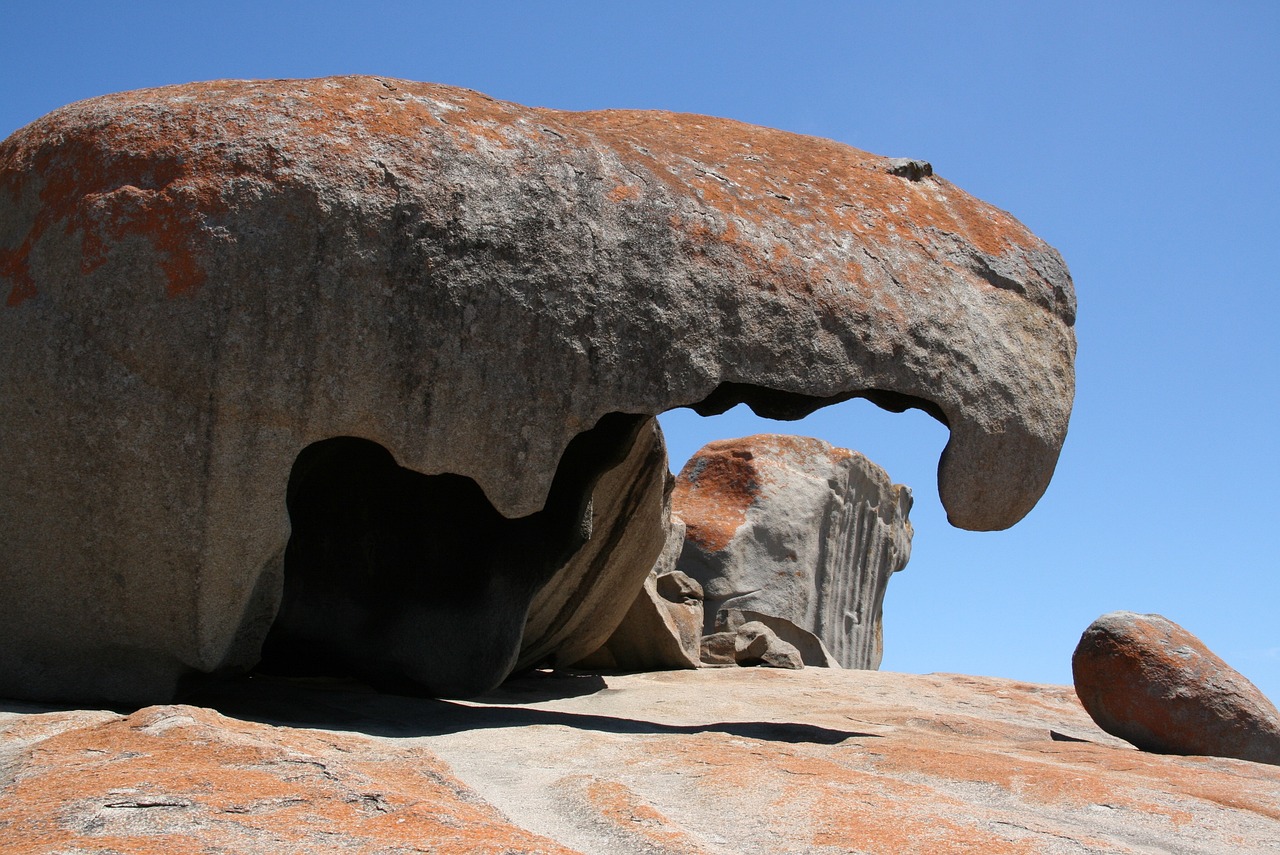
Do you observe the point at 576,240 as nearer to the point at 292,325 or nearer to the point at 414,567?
the point at 292,325

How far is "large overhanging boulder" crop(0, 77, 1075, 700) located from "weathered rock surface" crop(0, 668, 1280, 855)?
66 cm

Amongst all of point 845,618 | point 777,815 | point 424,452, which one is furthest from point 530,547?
point 845,618

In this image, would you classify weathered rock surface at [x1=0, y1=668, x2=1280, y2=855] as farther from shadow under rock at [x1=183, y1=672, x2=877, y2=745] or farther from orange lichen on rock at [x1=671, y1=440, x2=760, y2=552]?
orange lichen on rock at [x1=671, y1=440, x2=760, y2=552]

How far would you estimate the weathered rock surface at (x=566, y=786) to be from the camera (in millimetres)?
2416

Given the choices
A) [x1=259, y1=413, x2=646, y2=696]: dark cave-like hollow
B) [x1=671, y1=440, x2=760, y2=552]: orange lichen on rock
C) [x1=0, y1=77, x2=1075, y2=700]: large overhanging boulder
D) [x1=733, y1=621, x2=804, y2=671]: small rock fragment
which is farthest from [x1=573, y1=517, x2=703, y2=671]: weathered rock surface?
[x1=0, y1=77, x2=1075, y2=700]: large overhanging boulder

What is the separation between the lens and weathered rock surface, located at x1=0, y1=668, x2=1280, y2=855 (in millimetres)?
2416

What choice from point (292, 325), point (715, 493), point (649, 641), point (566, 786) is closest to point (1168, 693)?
point (649, 641)

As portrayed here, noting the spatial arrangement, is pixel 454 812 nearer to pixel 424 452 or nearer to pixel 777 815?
pixel 777 815

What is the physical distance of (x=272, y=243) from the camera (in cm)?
423

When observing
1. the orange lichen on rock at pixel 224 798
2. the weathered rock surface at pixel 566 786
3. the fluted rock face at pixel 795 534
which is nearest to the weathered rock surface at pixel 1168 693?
the weathered rock surface at pixel 566 786

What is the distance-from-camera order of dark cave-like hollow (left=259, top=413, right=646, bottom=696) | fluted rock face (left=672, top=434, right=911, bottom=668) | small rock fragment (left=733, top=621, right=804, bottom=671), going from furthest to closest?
1. fluted rock face (left=672, top=434, right=911, bottom=668)
2. small rock fragment (left=733, top=621, right=804, bottom=671)
3. dark cave-like hollow (left=259, top=413, right=646, bottom=696)

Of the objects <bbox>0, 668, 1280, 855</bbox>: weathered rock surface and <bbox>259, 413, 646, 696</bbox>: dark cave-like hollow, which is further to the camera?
<bbox>259, 413, 646, 696</bbox>: dark cave-like hollow

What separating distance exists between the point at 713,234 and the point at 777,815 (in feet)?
7.41

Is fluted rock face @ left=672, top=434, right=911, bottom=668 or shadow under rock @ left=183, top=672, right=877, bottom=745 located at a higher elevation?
fluted rock face @ left=672, top=434, right=911, bottom=668
